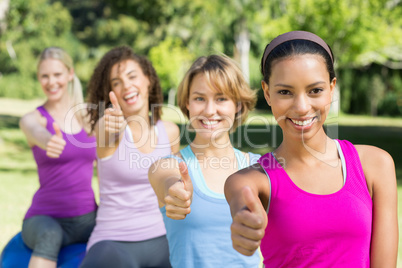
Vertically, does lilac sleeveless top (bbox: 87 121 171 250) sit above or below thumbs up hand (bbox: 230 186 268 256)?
below

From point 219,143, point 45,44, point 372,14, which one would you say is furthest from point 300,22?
point 45,44

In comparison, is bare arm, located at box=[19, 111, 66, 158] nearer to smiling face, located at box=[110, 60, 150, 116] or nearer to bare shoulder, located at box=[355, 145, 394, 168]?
smiling face, located at box=[110, 60, 150, 116]

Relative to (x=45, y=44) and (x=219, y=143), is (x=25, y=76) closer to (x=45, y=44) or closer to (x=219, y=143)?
(x=45, y=44)

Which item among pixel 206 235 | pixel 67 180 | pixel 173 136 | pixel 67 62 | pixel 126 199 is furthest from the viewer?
pixel 67 62

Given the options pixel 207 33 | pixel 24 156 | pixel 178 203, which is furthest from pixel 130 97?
pixel 207 33

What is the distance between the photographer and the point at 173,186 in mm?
1987

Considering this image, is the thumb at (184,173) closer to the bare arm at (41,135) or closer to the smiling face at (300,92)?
the smiling face at (300,92)

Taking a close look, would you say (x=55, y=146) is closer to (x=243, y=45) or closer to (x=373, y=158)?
(x=373, y=158)

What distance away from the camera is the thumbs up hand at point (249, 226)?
1397 mm

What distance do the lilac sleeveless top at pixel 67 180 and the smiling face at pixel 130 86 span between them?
0.61 m

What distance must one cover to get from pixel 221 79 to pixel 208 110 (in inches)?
7.8

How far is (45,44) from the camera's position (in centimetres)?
4197

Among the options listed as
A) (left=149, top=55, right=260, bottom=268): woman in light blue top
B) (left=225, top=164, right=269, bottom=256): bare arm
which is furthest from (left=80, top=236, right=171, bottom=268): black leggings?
(left=225, top=164, right=269, bottom=256): bare arm

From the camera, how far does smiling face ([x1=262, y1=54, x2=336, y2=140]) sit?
67.8 inches
